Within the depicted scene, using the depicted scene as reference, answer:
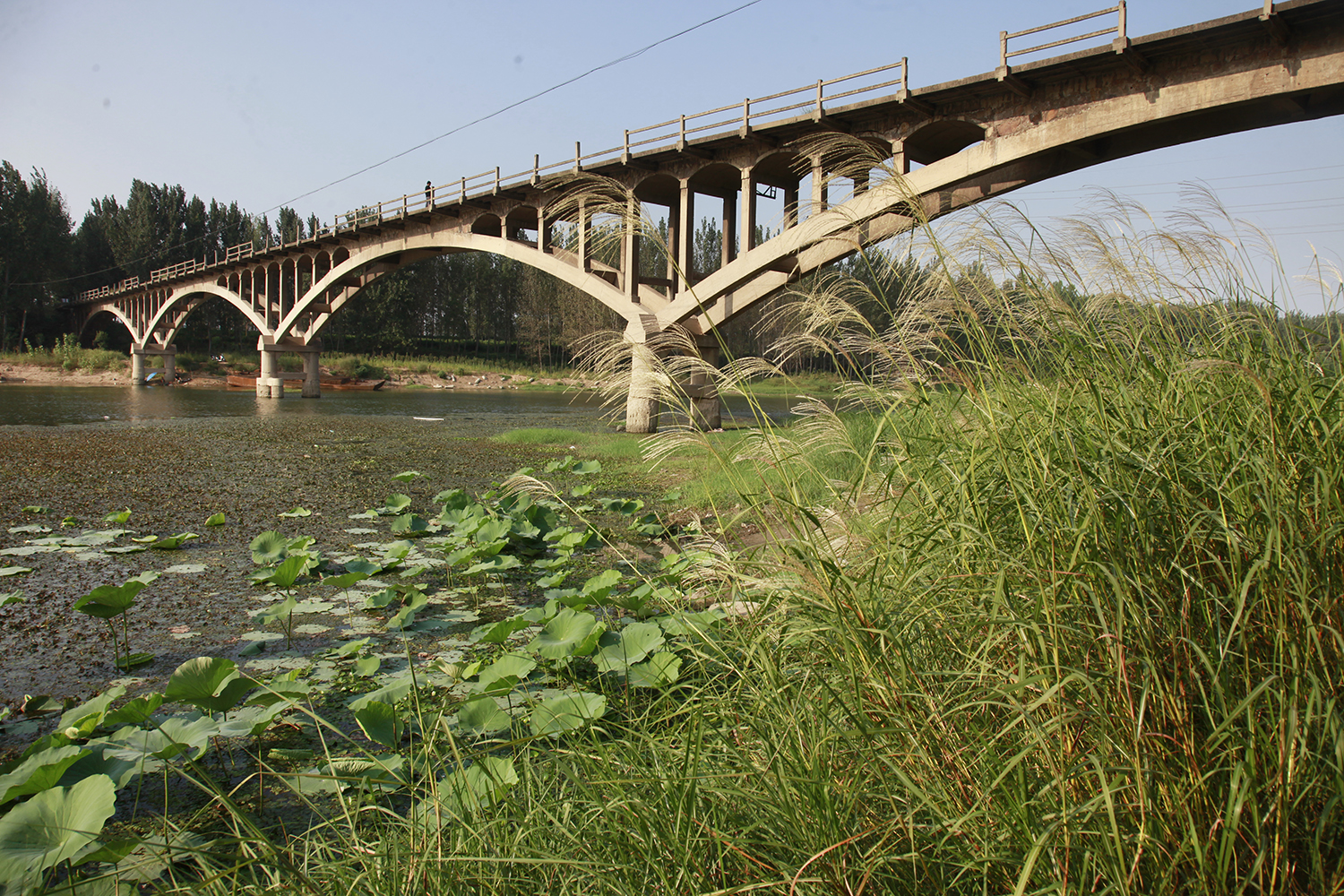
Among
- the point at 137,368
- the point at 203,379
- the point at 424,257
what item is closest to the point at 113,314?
the point at 137,368

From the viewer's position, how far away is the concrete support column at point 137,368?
41250 mm

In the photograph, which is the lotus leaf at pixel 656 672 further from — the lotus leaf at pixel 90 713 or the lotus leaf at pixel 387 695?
the lotus leaf at pixel 90 713

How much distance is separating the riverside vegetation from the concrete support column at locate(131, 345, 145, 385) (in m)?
47.4

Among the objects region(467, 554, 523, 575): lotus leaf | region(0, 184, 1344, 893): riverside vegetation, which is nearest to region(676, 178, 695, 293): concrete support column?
region(467, 554, 523, 575): lotus leaf

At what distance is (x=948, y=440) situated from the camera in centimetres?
204

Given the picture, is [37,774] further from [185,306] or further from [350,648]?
[185,306]

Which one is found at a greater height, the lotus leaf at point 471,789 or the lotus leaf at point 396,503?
the lotus leaf at point 396,503

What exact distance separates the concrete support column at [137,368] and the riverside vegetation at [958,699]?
4737cm

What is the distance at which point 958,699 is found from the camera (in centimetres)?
167

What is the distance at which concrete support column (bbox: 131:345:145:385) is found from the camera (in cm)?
4125

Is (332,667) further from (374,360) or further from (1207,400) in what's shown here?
(374,360)

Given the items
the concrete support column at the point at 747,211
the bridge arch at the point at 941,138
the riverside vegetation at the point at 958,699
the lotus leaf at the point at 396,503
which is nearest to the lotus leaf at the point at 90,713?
the riverside vegetation at the point at 958,699

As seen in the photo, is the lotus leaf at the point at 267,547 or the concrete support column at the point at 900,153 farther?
the concrete support column at the point at 900,153

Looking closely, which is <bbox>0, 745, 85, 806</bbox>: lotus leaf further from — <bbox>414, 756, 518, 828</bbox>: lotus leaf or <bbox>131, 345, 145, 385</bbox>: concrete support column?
<bbox>131, 345, 145, 385</bbox>: concrete support column
